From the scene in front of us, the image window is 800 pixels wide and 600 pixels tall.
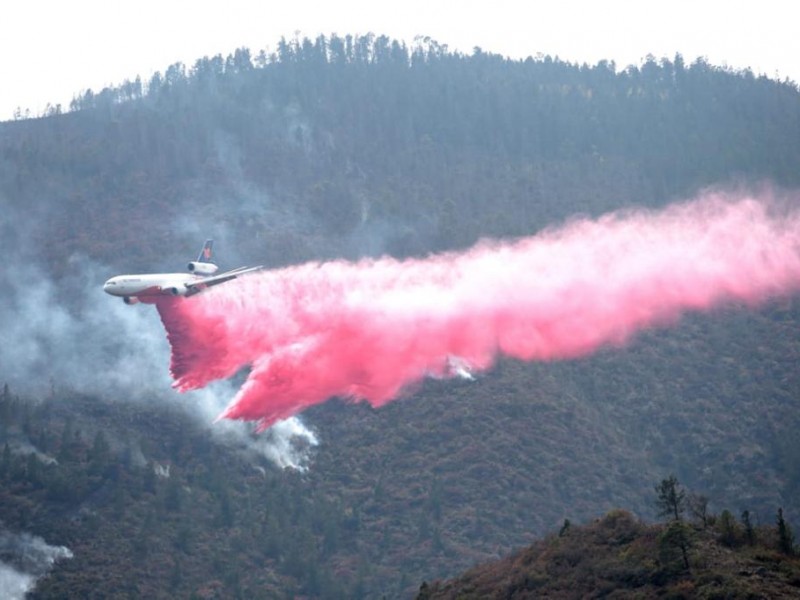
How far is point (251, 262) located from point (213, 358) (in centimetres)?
5007

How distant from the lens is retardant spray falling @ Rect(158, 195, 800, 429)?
74.2 metres

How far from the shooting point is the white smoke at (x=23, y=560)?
7856 cm

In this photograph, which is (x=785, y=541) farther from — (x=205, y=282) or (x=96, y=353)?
(x=96, y=353)

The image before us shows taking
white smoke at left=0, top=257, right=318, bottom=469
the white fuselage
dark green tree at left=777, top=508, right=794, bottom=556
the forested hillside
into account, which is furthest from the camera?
white smoke at left=0, top=257, right=318, bottom=469

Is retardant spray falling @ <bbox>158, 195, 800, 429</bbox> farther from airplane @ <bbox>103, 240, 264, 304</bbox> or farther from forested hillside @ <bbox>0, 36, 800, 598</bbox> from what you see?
forested hillside @ <bbox>0, 36, 800, 598</bbox>

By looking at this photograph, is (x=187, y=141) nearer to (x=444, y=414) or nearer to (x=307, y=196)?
(x=307, y=196)

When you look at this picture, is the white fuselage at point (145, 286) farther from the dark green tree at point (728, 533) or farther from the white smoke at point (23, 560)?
the dark green tree at point (728, 533)

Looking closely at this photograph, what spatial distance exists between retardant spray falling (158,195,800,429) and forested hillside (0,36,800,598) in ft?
20.4

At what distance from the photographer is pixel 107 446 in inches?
3597

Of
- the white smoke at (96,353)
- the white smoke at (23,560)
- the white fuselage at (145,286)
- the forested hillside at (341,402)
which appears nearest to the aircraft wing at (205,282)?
the white fuselage at (145,286)

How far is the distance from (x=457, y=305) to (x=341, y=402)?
76.9ft

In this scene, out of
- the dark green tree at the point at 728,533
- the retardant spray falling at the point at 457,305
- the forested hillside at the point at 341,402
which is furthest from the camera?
the forested hillside at the point at 341,402

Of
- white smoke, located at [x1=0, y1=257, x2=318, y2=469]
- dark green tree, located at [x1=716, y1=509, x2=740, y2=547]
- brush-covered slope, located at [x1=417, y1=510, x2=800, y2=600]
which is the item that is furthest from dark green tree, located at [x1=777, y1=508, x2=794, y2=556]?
white smoke, located at [x1=0, y1=257, x2=318, y2=469]

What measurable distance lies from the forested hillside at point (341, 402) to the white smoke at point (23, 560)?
1.07 metres
